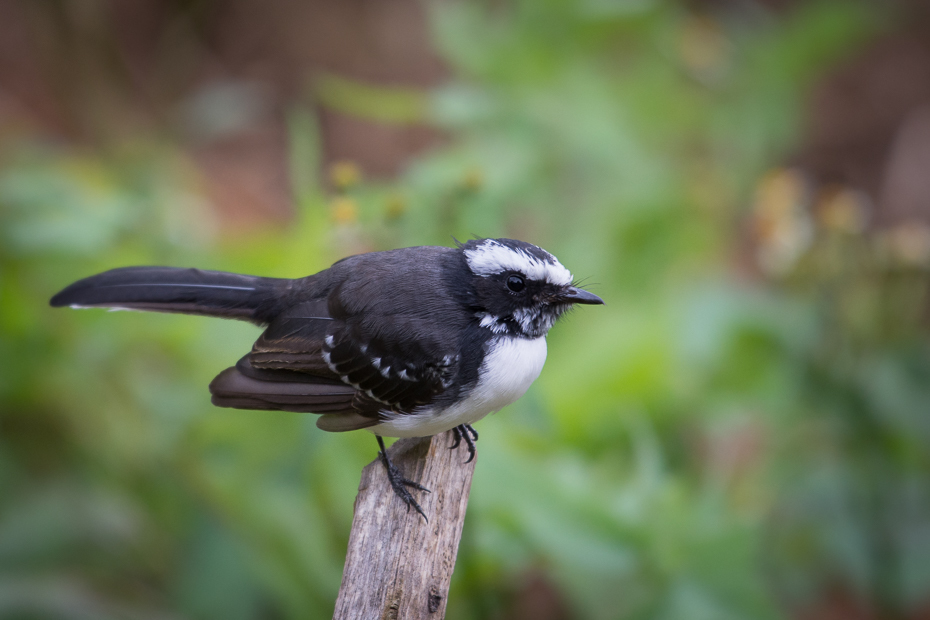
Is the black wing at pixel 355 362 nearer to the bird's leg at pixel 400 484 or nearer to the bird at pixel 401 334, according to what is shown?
the bird at pixel 401 334

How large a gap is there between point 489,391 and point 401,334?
1.02ft

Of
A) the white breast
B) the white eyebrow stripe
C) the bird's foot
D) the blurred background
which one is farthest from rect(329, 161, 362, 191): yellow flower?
the bird's foot

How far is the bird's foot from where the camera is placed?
2.56m

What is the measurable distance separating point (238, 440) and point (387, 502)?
145cm

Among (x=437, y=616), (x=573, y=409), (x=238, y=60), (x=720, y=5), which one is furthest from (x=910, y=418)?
(x=238, y=60)

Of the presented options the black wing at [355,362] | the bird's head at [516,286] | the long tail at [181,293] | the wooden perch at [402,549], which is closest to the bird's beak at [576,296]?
the bird's head at [516,286]

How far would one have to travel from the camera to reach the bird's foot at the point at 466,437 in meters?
2.56

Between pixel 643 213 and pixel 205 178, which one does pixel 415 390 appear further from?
pixel 205 178

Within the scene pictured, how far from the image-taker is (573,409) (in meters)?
3.97

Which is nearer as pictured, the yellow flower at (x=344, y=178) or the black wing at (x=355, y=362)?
the black wing at (x=355, y=362)

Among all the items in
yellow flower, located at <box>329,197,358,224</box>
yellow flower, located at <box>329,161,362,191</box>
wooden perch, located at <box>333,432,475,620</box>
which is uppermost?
yellow flower, located at <box>329,161,362,191</box>

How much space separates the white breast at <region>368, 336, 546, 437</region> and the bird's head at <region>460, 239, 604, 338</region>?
8cm

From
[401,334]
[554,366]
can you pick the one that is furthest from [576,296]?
[554,366]

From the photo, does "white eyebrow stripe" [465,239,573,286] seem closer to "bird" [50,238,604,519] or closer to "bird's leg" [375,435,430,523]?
"bird" [50,238,604,519]
